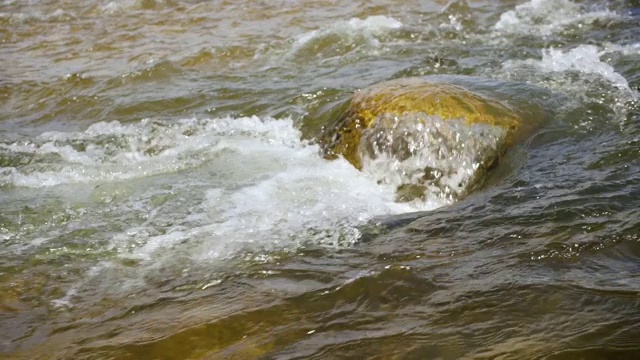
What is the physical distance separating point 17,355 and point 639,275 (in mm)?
2482

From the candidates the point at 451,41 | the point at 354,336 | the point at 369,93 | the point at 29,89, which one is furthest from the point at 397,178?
the point at 29,89

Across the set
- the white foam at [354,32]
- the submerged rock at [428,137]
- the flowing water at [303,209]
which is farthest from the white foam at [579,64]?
the white foam at [354,32]

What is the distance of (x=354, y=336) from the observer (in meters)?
2.61

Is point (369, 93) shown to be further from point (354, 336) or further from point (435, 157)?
point (354, 336)

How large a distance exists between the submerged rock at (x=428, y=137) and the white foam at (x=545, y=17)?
121 inches

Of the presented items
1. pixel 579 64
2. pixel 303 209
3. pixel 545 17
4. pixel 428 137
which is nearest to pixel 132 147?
pixel 303 209

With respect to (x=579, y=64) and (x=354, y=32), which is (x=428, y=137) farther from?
(x=354, y=32)

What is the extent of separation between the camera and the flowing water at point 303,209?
2688 mm

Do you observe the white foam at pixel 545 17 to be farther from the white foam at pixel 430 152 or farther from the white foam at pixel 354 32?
the white foam at pixel 430 152

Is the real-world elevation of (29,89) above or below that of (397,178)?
above

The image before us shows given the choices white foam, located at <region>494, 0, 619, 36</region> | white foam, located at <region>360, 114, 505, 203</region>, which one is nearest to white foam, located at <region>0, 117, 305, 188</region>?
white foam, located at <region>360, 114, 505, 203</region>

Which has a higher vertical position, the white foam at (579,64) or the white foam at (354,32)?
the white foam at (354,32)

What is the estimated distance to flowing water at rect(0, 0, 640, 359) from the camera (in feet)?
8.82

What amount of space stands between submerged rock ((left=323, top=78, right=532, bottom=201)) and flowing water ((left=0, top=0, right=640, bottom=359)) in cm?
10
